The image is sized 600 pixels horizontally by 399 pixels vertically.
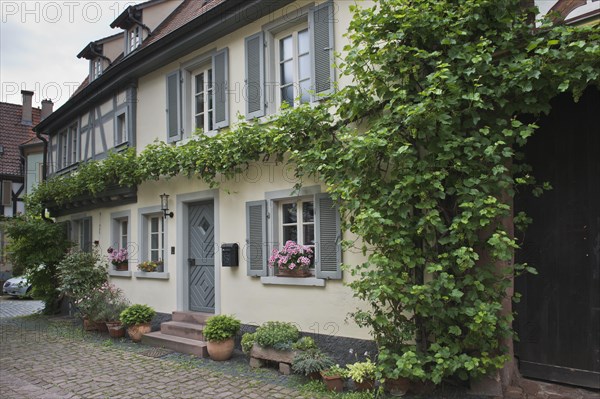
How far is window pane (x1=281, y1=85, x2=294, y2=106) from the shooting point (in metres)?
7.80

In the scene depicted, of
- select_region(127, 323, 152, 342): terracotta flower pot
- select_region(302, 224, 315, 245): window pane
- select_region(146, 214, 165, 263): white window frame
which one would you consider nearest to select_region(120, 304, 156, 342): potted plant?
select_region(127, 323, 152, 342): terracotta flower pot

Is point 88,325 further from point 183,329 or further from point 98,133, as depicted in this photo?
point 98,133

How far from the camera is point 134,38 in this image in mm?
12812

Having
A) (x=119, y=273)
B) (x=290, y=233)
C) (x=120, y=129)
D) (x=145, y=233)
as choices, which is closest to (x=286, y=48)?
(x=290, y=233)

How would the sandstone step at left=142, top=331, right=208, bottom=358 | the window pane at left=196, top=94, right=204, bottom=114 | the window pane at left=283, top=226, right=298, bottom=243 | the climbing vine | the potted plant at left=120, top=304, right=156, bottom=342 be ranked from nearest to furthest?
the climbing vine < the window pane at left=283, top=226, right=298, bottom=243 < the sandstone step at left=142, top=331, right=208, bottom=358 < the potted plant at left=120, top=304, right=156, bottom=342 < the window pane at left=196, top=94, right=204, bottom=114

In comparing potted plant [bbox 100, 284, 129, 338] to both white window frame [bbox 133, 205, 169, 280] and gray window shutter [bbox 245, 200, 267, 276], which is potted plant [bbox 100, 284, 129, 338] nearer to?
white window frame [bbox 133, 205, 169, 280]

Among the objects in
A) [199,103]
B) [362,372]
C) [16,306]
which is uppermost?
[199,103]

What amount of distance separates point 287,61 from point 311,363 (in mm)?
4657

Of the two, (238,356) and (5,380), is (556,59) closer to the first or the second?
(238,356)

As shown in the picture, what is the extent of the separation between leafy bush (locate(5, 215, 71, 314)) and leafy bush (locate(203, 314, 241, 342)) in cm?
707

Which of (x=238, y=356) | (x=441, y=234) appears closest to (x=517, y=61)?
(x=441, y=234)

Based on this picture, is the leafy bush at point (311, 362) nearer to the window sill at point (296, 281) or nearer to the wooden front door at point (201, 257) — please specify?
the window sill at point (296, 281)

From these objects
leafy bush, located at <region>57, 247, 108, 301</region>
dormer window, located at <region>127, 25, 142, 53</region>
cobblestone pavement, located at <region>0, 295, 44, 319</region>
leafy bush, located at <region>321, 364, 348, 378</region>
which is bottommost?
cobblestone pavement, located at <region>0, 295, 44, 319</region>

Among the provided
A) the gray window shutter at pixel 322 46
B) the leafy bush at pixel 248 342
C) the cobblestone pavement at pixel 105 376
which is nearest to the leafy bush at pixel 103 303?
the cobblestone pavement at pixel 105 376
